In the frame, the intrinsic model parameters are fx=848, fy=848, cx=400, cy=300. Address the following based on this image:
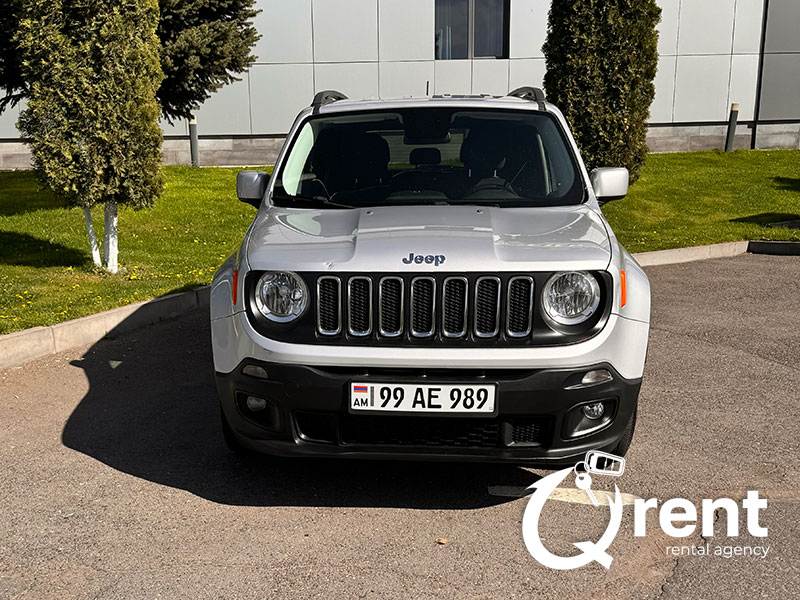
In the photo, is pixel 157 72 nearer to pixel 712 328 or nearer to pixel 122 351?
pixel 122 351

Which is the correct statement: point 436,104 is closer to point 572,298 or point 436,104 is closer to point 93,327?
point 572,298

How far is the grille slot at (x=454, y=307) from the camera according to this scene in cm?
373

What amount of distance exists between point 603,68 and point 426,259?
9898 millimetres

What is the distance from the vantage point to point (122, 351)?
22.4ft

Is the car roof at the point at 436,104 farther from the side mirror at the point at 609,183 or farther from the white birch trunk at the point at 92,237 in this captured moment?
the white birch trunk at the point at 92,237

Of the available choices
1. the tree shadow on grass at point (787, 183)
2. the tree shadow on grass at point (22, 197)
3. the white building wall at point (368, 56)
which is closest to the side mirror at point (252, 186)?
the tree shadow on grass at point (22, 197)

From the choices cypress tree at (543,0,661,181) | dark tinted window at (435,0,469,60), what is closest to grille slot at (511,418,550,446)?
cypress tree at (543,0,661,181)

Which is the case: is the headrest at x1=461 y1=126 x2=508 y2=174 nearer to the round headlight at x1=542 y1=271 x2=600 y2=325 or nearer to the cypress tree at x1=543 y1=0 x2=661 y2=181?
the round headlight at x1=542 y1=271 x2=600 y2=325

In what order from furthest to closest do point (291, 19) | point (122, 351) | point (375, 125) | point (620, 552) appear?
point (291, 19), point (122, 351), point (375, 125), point (620, 552)

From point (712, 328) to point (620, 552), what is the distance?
4.40 metres

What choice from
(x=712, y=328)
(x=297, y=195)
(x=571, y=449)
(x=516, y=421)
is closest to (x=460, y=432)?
(x=516, y=421)

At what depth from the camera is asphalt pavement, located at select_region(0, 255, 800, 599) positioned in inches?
132

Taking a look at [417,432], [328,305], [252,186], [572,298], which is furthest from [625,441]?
[252,186]

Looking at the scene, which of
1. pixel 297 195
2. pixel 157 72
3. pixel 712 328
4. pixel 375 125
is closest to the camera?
pixel 297 195
